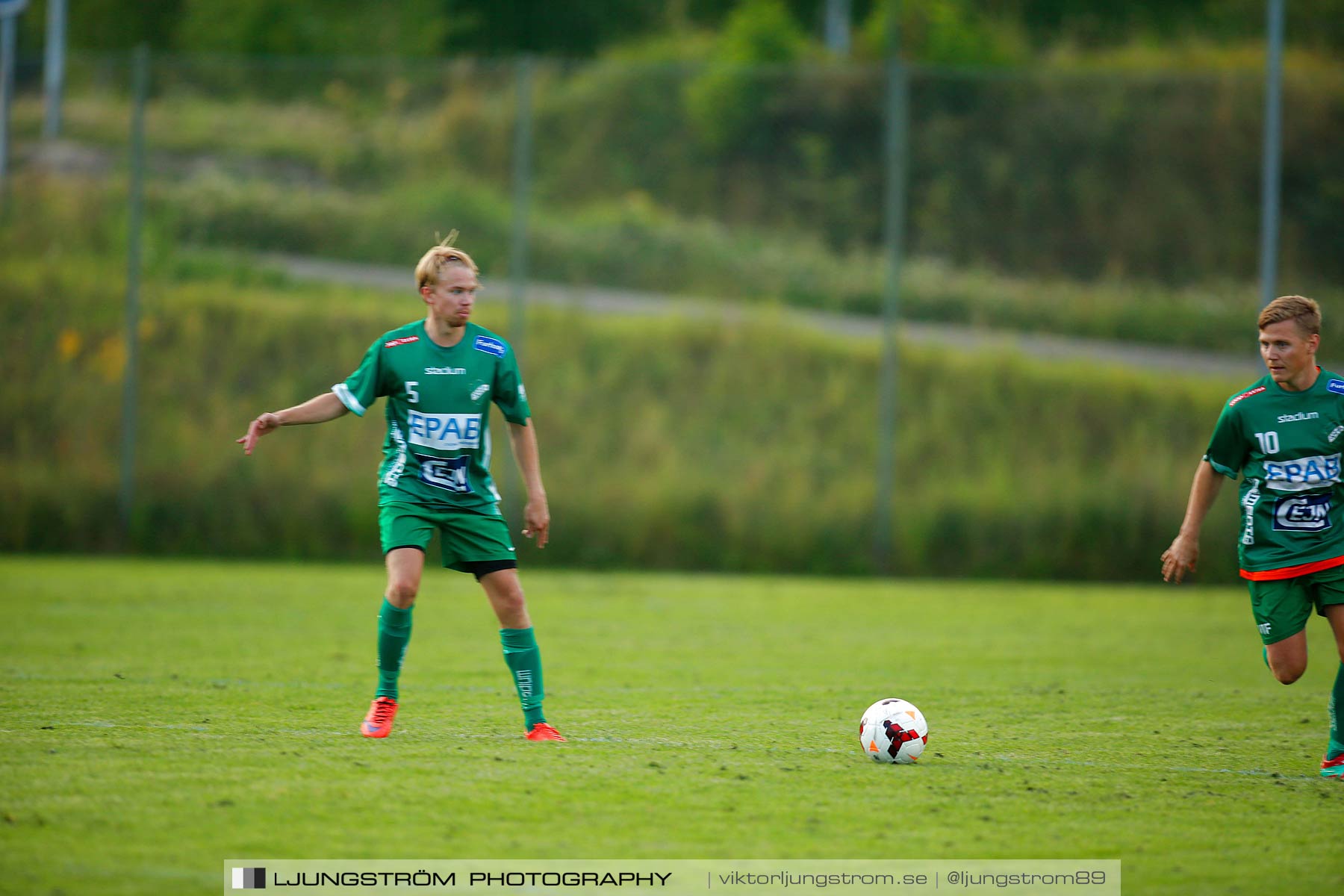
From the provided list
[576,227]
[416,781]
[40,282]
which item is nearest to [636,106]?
[576,227]

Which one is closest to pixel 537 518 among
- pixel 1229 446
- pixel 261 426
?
pixel 261 426

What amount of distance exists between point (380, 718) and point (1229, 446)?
3736 millimetres

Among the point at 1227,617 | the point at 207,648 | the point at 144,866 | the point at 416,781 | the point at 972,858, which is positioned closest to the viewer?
the point at 144,866

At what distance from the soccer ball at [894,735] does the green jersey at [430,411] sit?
5.92 ft

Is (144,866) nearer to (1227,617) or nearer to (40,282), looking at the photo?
(1227,617)

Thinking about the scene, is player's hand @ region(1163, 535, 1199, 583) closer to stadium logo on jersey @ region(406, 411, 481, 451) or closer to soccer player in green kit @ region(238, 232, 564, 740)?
soccer player in green kit @ region(238, 232, 564, 740)

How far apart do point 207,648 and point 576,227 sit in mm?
8212

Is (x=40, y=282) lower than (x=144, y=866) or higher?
higher

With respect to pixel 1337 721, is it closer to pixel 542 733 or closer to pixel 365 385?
pixel 542 733

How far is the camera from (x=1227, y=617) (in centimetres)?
1159

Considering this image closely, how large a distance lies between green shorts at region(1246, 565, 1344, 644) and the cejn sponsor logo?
3332 millimetres

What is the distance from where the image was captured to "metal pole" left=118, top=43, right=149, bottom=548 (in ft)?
49.7

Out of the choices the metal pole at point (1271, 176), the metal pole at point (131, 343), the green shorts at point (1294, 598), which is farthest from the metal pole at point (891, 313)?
the green shorts at point (1294, 598)

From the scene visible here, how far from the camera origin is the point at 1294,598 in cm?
579
